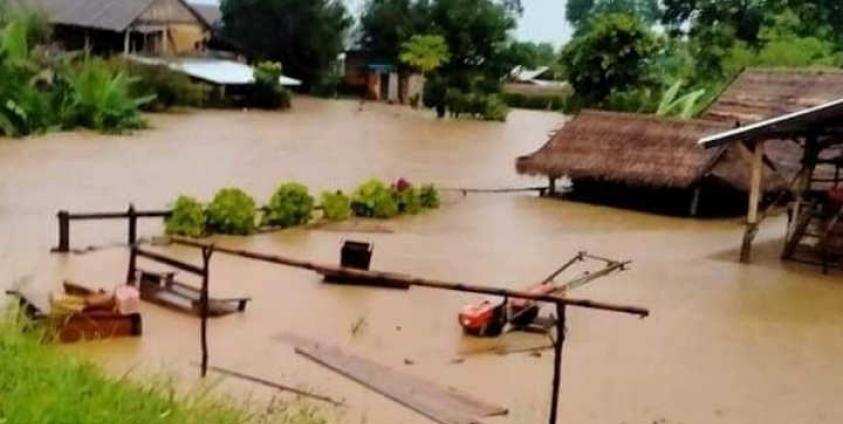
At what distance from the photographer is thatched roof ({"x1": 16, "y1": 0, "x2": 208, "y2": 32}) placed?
138ft

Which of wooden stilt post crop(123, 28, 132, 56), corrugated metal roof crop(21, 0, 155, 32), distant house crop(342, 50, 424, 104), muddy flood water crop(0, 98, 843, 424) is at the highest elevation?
corrugated metal roof crop(21, 0, 155, 32)

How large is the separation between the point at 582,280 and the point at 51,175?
37.7 ft

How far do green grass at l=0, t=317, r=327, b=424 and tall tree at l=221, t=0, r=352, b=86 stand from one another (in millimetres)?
41492

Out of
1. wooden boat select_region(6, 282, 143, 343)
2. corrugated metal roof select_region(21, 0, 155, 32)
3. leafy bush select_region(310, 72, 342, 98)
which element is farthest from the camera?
leafy bush select_region(310, 72, 342, 98)

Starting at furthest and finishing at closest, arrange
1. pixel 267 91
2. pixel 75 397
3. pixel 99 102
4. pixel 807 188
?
1. pixel 267 91
2. pixel 99 102
3. pixel 807 188
4. pixel 75 397

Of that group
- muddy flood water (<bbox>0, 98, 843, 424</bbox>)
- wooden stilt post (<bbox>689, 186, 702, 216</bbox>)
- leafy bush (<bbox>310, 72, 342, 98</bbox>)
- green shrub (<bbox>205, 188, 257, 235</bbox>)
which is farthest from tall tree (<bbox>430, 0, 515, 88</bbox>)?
green shrub (<bbox>205, 188, 257, 235</bbox>)

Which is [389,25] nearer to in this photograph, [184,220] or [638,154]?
[638,154]

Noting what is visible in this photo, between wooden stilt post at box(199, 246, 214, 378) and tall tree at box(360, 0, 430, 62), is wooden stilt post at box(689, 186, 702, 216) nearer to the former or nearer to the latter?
wooden stilt post at box(199, 246, 214, 378)

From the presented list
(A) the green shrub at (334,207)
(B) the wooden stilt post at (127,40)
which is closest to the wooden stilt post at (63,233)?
(A) the green shrub at (334,207)

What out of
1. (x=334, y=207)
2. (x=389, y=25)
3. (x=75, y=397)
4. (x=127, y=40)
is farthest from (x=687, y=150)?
(x=389, y=25)

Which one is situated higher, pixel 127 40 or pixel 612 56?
pixel 612 56

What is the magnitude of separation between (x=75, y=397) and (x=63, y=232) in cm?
960

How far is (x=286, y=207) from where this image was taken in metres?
16.5

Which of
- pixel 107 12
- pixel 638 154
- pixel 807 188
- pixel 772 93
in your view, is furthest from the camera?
pixel 107 12
